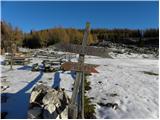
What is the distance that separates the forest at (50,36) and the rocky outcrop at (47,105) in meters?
14.7

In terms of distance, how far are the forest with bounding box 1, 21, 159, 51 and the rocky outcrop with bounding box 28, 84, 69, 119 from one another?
14.7 metres

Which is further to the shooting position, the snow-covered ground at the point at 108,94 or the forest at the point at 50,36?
the forest at the point at 50,36

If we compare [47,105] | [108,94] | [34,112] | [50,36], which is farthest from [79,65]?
[50,36]

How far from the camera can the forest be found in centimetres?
4291

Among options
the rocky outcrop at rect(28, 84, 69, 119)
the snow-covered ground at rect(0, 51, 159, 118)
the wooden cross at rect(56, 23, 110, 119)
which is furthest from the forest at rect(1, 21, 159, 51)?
the wooden cross at rect(56, 23, 110, 119)

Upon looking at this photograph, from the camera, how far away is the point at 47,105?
782 centimetres

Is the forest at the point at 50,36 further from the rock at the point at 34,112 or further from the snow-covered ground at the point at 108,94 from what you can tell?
the rock at the point at 34,112

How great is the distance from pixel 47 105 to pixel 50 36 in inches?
2112

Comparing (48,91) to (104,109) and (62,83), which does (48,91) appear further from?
(62,83)

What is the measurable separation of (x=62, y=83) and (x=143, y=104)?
4.99 meters

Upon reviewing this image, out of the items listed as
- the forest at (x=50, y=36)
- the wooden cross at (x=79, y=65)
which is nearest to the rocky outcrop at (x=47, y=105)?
the wooden cross at (x=79, y=65)

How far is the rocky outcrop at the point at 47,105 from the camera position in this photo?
767 cm

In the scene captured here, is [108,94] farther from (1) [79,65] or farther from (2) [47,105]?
(2) [47,105]

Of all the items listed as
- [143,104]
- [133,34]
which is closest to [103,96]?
[143,104]
